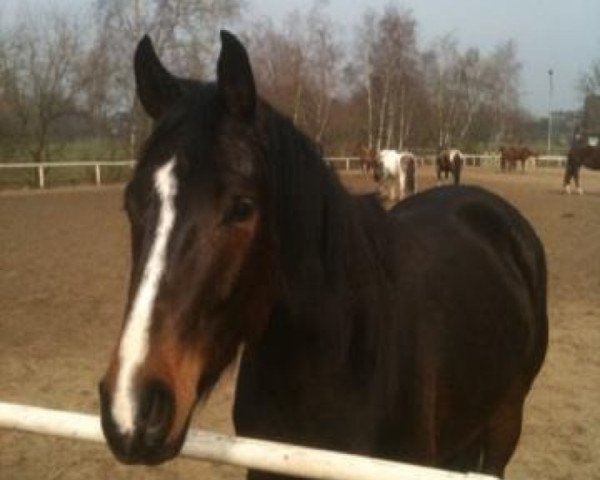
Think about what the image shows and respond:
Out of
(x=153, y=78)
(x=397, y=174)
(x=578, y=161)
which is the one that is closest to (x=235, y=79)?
(x=153, y=78)

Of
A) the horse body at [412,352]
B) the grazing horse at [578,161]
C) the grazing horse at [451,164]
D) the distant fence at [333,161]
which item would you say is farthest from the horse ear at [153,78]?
the grazing horse at [451,164]

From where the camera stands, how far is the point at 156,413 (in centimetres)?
156

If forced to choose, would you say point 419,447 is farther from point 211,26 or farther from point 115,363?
point 211,26

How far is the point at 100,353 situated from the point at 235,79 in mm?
5452

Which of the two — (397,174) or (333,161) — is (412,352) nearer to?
(333,161)

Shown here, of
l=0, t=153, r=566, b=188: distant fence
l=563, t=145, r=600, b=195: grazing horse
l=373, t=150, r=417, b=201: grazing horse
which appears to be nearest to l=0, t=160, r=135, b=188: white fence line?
l=0, t=153, r=566, b=188: distant fence

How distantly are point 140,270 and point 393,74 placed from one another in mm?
46603

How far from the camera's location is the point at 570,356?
22.6ft

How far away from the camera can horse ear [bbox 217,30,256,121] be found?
6.07 ft

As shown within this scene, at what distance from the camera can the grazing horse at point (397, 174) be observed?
24422 mm

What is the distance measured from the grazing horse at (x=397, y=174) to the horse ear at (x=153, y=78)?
22.4m

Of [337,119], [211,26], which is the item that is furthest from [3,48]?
[337,119]

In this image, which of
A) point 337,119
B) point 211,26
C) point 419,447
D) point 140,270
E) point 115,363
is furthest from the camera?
point 337,119

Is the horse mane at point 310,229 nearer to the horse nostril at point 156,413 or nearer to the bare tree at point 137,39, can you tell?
the horse nostril at point 156,413
